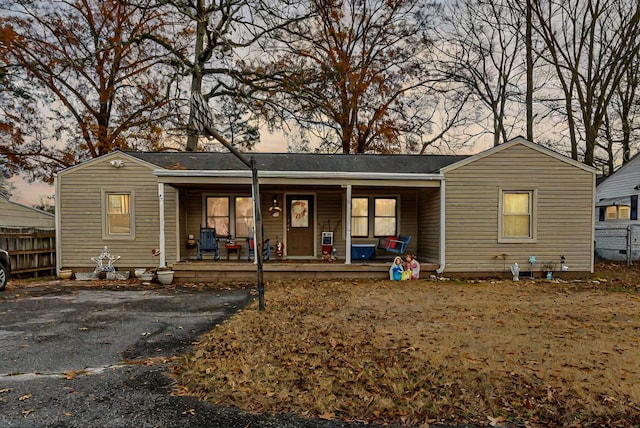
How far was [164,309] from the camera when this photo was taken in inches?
262

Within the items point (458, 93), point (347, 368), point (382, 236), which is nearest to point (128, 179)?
point (382, 236)

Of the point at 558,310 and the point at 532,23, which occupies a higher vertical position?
the point at 532,23

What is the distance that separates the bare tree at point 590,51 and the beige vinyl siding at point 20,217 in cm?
2222

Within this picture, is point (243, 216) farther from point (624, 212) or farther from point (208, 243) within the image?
point (624, 212)

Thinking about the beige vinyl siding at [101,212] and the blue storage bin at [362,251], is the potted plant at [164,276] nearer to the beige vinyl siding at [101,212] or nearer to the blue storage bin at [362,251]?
the beige vinyl siding at [101,212]

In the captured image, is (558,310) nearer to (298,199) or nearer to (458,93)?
→ (298,199)

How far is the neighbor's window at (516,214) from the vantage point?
10.0 meters

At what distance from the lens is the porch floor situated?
9586mm

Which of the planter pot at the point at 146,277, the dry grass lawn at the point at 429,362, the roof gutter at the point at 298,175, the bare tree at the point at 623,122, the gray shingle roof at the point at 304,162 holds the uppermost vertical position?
the bare tree at the point at 623,122

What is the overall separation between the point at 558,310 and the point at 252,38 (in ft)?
47.6

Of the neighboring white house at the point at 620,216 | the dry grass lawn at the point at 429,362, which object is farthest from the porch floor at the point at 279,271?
the neighboring white house at the point at 620,216

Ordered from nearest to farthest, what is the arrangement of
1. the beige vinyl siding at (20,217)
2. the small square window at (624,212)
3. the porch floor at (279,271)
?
the porch floor at (279,271) → the beige vinyl siding at (20,217) → the small square window at (624,212)

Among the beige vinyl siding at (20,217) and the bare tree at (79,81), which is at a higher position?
the bare tree at (79,81)

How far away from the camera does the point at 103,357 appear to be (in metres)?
4.23
